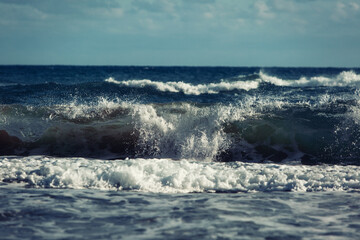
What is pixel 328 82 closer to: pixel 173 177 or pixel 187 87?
pixel 187 87

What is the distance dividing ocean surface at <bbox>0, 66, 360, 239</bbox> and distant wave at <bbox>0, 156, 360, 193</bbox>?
0.02 m

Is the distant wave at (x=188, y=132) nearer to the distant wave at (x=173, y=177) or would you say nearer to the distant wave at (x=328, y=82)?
the distant wave at (x=173, y=177)

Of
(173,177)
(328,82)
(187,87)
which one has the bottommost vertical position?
(173,177)

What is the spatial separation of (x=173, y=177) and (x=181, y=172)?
8.9 inches

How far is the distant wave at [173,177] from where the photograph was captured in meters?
6.30

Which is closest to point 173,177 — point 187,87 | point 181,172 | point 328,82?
point 181,172

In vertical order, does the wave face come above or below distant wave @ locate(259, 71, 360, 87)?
below

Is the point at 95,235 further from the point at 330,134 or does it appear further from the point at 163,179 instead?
the point at 330,134

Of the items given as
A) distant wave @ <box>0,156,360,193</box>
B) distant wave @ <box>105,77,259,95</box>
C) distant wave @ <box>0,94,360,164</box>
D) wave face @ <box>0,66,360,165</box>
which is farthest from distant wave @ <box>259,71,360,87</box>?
distant wave @ <box>0,156,360,193</box>

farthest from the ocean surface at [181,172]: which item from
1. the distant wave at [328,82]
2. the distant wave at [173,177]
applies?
the distant wave at [328,82]

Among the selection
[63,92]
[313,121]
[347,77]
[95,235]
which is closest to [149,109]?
[313,121]

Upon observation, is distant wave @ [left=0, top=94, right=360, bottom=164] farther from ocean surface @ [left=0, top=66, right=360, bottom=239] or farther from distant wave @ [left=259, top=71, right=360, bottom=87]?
distant wave @ [left=259, top=71, right=360, bottom=87]

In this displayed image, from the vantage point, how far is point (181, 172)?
6.62m

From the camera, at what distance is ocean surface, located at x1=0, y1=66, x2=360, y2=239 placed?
462 cm
